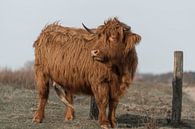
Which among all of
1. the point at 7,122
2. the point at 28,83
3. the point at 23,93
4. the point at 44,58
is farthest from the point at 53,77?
the point at 28,83

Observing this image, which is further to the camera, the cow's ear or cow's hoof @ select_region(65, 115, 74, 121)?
cow's hoof @ select_region(65, 115, 74, 121)

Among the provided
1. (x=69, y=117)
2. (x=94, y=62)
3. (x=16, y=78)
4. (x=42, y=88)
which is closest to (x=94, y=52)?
(x=94, y=62)

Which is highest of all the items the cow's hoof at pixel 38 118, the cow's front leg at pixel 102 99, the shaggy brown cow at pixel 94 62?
the shaggy brown cow at pixel 94 62

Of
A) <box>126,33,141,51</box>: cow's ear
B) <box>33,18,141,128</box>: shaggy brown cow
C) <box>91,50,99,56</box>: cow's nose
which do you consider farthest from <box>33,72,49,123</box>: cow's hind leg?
<box>126,33,141,51</box>: cow's ear

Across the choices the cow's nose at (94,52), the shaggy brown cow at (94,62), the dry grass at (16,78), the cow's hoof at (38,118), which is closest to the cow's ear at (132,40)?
the shaggy brown cow at (94,62)

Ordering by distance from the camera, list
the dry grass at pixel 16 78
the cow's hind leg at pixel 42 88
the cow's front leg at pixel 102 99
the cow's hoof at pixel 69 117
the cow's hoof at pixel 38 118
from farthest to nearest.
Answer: the dry grass at pixel 16 78
the cow's hoof at pixel 69 117
the cow's hind leg at pixel 42 88
the cow's hoof at pixel 38 118
the cow's front leg at pixel 102 99

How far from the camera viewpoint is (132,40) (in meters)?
13.1

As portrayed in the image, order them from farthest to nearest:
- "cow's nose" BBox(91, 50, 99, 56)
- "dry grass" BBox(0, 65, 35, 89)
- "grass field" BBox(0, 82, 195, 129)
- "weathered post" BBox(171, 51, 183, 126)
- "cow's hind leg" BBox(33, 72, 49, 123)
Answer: "dry grass" BBox(0, 65, 35, 89) → "weathered post" BBox(171, 51, 183, 126) → "cow's hind leg" BBox(33, 72, 49, 123) → "grass field" BBox(0, 82, 195, 129) → "cow's nose" BBox(91, 50, 99, 56)

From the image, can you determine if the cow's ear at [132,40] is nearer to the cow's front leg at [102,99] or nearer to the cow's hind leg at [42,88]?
the cow's front leg at [102,99]

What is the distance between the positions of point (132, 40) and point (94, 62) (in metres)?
0.91

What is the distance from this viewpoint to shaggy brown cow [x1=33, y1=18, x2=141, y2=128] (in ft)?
42.5

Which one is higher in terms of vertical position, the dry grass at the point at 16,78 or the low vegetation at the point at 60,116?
the dry grass at the point at 16,78

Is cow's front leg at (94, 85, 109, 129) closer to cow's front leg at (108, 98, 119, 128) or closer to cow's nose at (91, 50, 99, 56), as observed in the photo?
Result: cow's front leg at (108, 98, 119, 128)

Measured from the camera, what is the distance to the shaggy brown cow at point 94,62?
12953 millimetres
